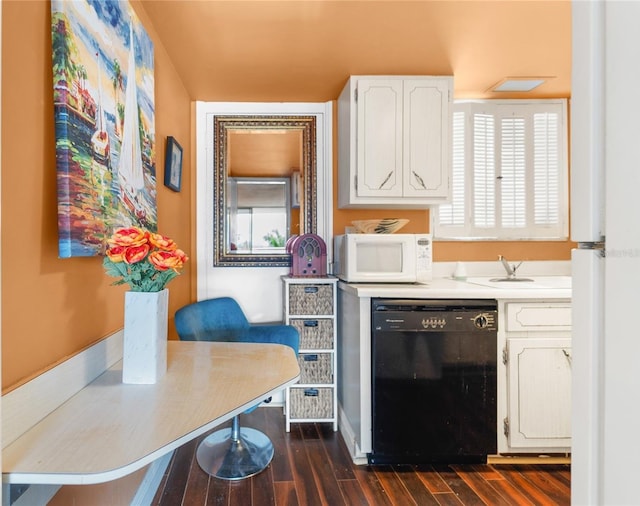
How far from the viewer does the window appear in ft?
9.39

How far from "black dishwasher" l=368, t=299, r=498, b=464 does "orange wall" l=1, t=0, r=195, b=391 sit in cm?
139

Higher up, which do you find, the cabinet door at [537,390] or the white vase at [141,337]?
the white vase at [141,337]

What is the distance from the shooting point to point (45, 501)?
978 mm

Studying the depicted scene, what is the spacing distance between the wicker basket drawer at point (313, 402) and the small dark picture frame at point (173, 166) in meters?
1.50

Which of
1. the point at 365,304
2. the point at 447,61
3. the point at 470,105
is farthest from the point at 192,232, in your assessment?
the point at 470,105

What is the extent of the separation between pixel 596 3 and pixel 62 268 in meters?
1.32

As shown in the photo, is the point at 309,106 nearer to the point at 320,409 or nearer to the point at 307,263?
the point at 307,263

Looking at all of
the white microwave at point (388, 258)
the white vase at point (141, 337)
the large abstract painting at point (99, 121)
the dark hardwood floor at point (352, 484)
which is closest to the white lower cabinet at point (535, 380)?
the dark hardwood floor at point (352, 484)

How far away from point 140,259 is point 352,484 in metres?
1.56

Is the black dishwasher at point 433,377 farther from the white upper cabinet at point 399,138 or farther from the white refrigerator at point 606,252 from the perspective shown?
the white refrigerator at point 606,252

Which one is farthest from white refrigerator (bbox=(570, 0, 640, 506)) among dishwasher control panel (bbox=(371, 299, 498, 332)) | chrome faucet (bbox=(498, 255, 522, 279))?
chrome faucet (bbox=(498, 255, 522, 279))

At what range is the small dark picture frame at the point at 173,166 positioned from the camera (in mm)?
2145

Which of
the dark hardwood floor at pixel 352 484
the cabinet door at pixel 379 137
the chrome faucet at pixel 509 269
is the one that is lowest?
the dark hardwood floor at pixel 352 484

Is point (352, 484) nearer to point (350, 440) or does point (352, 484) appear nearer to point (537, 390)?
point (350, 440)
